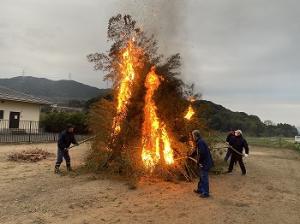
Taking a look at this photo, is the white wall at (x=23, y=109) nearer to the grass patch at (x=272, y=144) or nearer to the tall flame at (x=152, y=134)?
the grass patch at (x=272, y=144)

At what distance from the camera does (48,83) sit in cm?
19225

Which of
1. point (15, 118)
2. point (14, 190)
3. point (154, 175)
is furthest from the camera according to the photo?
point (15, 118)

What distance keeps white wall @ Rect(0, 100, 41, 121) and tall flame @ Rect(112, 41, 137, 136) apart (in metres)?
22.0

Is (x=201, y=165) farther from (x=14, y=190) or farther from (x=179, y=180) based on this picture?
(x=14, y=190)

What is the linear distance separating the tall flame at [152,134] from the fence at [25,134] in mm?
13349

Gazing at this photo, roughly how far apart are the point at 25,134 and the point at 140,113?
20.2m

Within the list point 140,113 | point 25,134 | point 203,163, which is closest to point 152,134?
point 140,113

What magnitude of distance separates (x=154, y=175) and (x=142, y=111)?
2.34 meters

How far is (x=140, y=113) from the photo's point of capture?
14.2 m

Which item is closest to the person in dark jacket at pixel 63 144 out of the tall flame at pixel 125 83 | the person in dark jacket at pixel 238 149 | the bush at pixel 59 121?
the tall flame at pixel 125 83

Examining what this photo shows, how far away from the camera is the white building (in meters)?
33.9

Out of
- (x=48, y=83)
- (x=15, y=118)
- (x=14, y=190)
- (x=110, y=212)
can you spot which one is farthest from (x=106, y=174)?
(x=48, y=83)

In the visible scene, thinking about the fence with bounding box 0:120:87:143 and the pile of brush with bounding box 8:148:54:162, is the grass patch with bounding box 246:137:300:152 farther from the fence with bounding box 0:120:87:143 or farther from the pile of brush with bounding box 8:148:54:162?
the pile of brush with bounding box 8:148:54:162

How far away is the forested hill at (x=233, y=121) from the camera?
1773cm
